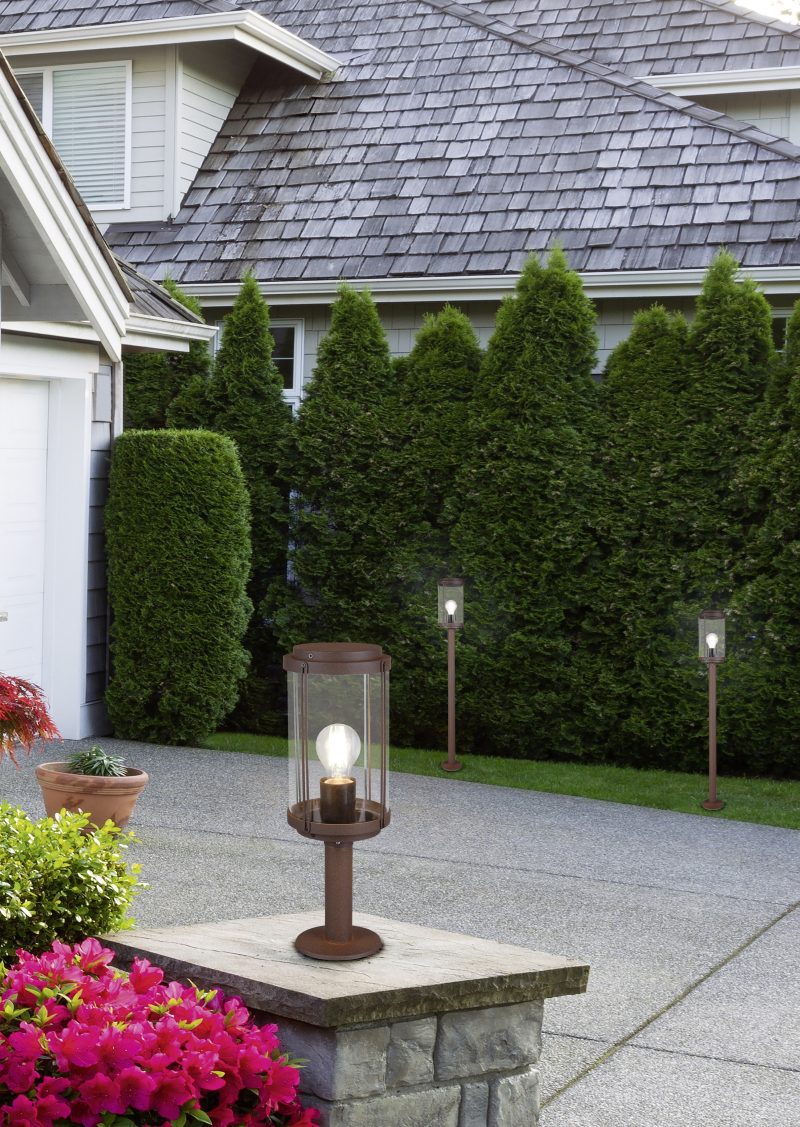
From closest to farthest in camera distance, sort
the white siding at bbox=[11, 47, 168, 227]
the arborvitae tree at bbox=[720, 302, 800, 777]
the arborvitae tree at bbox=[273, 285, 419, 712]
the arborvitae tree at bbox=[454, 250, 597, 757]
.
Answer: the arborvitae tree at bbox=[720, 302, 800, 777]
the arborvitae tree at bbox=[454, 250, 597, 757]
the arborvitae tree at bbox=[273, 285, 419, 712]
the white siding at bbox=[11, 47, 168, 227]

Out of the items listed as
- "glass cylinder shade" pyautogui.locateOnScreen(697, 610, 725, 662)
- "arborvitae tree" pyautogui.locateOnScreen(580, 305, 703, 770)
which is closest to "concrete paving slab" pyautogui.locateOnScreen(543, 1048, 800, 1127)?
"glass cylinder shade" pyautogui.locateOnScreen(697, 610, 725, 662)

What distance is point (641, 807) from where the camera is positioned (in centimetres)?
821

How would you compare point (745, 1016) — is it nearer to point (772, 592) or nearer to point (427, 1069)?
point (427, 1069)

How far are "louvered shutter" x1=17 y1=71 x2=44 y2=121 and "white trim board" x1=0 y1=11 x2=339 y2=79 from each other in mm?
239

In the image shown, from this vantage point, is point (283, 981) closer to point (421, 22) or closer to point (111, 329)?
point (111, 329)

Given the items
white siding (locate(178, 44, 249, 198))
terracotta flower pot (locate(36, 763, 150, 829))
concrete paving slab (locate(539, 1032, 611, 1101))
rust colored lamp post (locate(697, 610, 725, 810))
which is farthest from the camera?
white siding (locate(178, 44, 249, 198))

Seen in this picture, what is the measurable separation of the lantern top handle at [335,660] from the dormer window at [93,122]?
10290mm

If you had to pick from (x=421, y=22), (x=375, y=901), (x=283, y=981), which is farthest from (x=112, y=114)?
(x=283, y=981)

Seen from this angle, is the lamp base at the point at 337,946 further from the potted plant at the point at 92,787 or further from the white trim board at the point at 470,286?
the white trim board at the point at 470,286

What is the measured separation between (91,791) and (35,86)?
8.78m

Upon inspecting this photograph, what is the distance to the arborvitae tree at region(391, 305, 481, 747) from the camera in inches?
384

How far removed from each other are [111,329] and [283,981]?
4009 millimetres

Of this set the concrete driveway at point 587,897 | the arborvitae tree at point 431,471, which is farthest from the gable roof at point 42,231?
the arborvitae tree at point 431,471

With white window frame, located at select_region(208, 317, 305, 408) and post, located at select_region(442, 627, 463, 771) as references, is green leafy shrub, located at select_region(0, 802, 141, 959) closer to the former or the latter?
post, located at select_region(442, 627, 463, 771)
